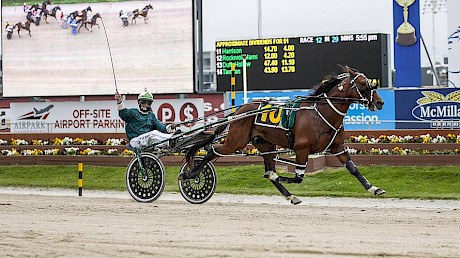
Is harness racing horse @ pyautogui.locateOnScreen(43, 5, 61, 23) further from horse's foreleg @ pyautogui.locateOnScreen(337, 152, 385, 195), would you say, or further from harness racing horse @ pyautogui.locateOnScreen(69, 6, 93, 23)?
horse's foreleg @ pyautogui.locateOnScreen(337, 152, 385, 195)

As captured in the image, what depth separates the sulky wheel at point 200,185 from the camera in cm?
1359

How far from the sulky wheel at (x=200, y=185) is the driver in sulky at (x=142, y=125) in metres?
0.66

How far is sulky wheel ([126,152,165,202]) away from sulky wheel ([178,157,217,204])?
38 centimetres

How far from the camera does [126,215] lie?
37.8 ft

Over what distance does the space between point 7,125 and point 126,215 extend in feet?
70.4

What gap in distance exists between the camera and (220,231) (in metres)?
9.48

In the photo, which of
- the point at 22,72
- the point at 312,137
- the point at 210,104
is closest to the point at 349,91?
the point at 312,137

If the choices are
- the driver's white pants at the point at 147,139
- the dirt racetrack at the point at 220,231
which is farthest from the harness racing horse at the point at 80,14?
the dirt racetrack at the point at 220,231

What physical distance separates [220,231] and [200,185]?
425cm

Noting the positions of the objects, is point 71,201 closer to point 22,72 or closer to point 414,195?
point 414,195

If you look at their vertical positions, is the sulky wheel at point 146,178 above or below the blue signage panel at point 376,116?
below

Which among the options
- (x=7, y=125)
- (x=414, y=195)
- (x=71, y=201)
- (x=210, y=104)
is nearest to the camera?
(x=71, y=201)

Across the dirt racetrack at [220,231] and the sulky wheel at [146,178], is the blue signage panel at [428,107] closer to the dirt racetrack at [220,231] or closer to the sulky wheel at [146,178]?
the sulky wheel at [146,178]

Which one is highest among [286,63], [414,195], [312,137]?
[286,63]
